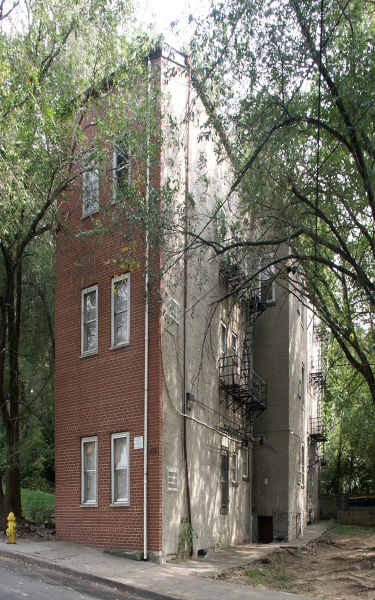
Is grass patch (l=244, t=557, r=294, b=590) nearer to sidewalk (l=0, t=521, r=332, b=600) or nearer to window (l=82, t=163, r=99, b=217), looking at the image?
sidewalk (l=0, t=521, r=332, b=600)

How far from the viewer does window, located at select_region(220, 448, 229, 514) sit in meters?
18.7

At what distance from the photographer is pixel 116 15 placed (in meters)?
15.4

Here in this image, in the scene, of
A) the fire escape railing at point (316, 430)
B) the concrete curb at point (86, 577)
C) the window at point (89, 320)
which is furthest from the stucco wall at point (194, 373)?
the fire escape railing at point (316, 430)

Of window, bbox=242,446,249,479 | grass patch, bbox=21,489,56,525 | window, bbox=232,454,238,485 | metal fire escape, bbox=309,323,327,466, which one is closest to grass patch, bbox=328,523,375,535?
metal fire escape, bbox=309,323,327,466

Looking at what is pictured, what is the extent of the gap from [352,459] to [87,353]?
26.1 m

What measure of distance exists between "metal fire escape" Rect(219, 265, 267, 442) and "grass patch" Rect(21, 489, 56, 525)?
21.3 feet

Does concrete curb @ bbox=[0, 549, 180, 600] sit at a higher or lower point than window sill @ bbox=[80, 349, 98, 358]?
lower

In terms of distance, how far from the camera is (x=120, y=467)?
15.3 metres

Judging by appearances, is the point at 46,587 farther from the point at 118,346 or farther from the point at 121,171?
the point at 121,171

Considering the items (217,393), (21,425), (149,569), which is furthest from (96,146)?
(21,425)

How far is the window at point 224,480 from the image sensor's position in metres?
18.7

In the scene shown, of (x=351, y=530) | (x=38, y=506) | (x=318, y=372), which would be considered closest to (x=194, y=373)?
(x=38, y=506)

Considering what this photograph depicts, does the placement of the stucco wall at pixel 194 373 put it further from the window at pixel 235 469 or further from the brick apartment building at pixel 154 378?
the window at pixel 235 469

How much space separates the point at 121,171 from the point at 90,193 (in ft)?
3.19
